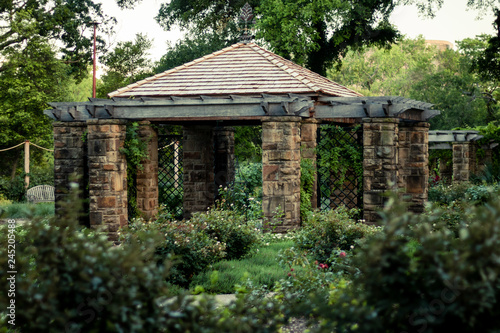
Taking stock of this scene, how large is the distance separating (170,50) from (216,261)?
23595 millimetres

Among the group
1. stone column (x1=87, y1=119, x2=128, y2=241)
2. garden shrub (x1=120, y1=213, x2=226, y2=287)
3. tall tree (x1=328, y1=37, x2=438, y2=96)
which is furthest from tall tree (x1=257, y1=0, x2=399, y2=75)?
tall tree (x1=328, y1=37, x2=438, y2=96)

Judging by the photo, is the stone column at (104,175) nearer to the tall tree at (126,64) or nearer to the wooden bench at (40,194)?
→ the wooden bench at (40,194)

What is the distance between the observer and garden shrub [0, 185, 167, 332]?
269 cm

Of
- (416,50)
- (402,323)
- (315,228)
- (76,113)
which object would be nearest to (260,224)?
(315,228)

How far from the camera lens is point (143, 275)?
280 cm

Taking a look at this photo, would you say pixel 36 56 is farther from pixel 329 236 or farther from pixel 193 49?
pixel 329 236

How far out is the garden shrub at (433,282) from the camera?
255 centimetres

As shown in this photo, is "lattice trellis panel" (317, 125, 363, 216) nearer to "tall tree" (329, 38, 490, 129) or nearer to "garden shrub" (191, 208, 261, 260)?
"garden shrub" (191, 208, 261, 260)

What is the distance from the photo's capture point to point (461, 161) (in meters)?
19.5

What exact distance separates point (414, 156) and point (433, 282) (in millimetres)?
10368

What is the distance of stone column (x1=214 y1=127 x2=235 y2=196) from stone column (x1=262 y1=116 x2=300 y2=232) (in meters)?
5.01

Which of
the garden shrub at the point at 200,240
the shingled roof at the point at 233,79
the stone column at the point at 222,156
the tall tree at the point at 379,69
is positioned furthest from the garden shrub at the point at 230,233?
the tall tree at the point at 379,69

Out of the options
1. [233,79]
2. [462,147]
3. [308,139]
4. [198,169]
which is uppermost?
[233,79]

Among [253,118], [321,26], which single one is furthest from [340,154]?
[321,26]
